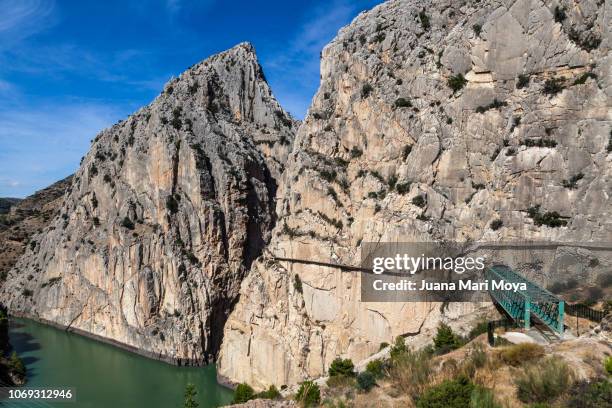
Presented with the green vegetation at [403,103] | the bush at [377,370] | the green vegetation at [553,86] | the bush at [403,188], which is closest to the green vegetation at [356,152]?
the green vegetation at [403,103]

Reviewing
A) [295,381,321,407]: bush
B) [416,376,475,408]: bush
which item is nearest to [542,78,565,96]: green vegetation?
[416,376,475,408]: bush

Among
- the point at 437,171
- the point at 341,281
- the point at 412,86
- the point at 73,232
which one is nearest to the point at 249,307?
the point at 341,281

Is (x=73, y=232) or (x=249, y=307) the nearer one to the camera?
(x=249, y=307)

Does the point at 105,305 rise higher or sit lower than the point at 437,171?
lower

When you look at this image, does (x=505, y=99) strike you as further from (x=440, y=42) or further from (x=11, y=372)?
(x=11, y=372)

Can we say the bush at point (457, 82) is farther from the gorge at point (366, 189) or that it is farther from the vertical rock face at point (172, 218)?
the vertical rock face at point (172, 218)

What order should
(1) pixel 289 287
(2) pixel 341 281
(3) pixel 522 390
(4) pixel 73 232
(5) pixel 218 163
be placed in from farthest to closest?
(4) pixel 73 232 → (5) pixel 218 163 → (1) pixel 289 287 → (2) pixel 341 281 → (3) pixel 522 390

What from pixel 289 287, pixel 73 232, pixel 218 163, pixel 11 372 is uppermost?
pixel 218 163

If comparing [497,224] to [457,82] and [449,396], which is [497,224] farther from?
[449,396]
